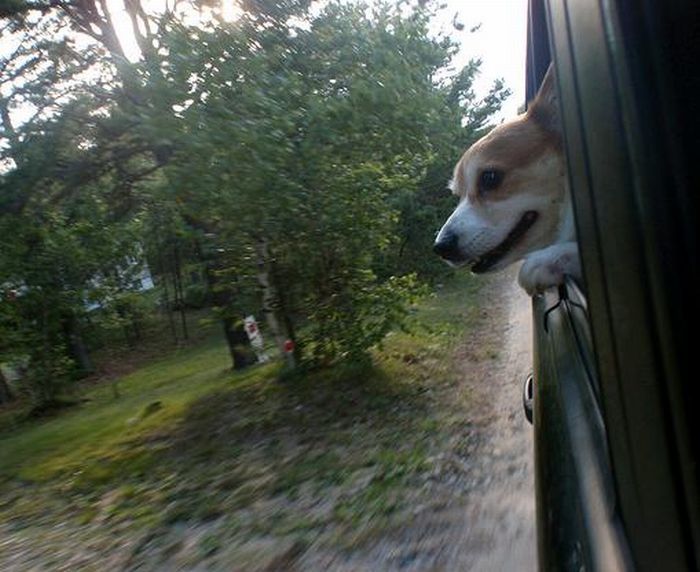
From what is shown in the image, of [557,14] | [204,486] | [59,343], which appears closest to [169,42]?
[204,486]

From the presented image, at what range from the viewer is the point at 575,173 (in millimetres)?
838

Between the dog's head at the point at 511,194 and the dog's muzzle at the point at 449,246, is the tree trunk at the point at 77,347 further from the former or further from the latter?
the dog's head at the point at 511,194

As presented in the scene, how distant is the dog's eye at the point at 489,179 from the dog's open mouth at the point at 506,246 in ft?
0.57

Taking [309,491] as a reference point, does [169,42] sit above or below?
above

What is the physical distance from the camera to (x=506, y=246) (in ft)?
7.86

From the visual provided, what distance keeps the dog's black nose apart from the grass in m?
2.12

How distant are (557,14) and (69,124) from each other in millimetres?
10414

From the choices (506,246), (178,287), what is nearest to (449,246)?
(506,246)

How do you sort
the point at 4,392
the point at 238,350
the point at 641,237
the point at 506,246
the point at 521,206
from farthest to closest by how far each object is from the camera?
1. the point at 4,392
2. the point at 238,350
3. the point at 506,246
4. the point at 521,206
5. the point at 641,237

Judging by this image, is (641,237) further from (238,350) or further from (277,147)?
(238,350)

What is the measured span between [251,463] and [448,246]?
399 centimetres

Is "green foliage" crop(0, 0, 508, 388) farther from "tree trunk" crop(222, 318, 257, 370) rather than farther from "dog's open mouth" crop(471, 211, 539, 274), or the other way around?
"dog's open mouth" crop(471, 211, 539, 274)

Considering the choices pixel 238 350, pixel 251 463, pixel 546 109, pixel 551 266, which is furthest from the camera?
pixel 238 350

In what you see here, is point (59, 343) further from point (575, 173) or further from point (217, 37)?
point (575, 173)
